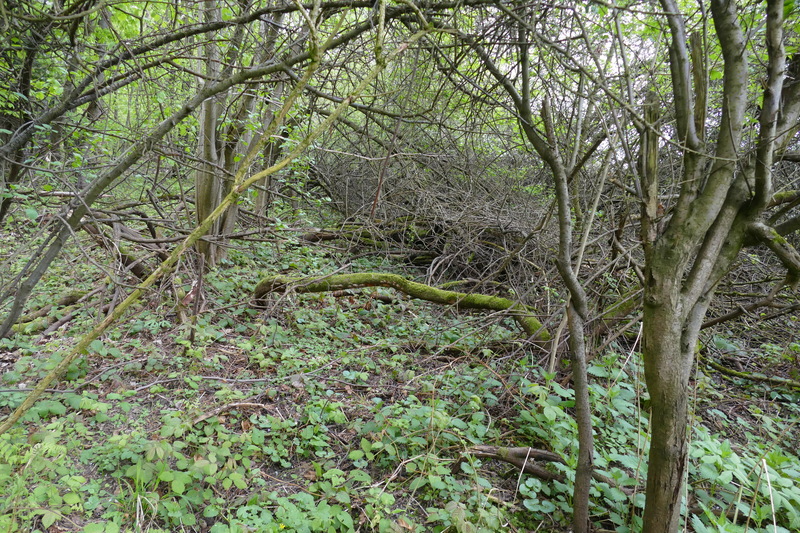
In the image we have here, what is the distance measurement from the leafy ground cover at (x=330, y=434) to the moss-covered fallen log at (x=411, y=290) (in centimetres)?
23

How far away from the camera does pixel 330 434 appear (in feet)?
9.38

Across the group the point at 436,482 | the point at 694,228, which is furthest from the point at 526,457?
the point at 694,228

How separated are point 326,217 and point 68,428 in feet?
17.3

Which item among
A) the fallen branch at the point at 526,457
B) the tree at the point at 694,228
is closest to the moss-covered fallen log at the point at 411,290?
the fallen branch at the point at 526,457

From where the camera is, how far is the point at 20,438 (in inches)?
94.5

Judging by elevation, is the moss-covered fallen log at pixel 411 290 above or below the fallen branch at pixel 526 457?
above

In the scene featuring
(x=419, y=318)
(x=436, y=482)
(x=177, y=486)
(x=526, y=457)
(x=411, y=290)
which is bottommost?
(x=177, y=486)

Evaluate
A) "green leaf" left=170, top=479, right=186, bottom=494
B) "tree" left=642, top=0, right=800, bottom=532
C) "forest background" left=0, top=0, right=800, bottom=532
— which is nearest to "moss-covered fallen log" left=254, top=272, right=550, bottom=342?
"forest background" left=0, top=0, right=800, bottom=532

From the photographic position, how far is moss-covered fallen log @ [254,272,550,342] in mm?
3783

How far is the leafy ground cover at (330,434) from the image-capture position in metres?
2.12

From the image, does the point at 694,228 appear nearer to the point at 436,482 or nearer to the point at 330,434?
the point at 436,482

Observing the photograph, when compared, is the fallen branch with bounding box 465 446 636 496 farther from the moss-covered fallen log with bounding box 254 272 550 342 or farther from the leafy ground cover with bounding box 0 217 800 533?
the moss-covered fallen log with bounding box 254 272 550 342

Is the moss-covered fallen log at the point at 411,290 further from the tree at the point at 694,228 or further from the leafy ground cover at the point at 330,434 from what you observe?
the tree at the point at 694,228

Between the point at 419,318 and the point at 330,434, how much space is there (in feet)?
6.73
